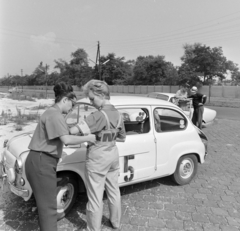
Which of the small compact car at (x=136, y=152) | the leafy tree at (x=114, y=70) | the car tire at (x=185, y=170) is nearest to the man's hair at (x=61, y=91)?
the small compact car at (x=136, y=152)

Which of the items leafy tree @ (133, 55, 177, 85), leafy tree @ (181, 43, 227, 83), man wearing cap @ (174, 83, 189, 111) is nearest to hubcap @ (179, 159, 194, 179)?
man wearing cap @ (174, 83, 189, 111)

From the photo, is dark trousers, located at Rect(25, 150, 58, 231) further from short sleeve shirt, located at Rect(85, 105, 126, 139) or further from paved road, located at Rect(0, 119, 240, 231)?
paved road, located at Rect(0, 119, 240, 231)

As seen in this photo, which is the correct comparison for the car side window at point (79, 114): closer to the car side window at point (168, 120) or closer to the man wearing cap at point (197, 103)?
the car side window at point (168, 120)

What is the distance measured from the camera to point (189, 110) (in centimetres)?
805

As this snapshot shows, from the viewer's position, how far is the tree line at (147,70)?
80.7 ft

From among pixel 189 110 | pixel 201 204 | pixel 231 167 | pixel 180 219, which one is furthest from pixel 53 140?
pixel 189 110

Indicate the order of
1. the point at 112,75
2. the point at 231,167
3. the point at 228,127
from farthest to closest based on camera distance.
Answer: the point at 112,75
the point at 228,127
the point at 231,167

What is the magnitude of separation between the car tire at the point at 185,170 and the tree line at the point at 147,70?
6667 mm

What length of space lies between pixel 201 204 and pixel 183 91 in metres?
5.26

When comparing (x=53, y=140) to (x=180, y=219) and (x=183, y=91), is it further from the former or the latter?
(x=183, y=91)

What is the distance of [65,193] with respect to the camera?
3.00 meters

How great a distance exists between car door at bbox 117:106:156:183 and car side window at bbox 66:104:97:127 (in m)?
0.49

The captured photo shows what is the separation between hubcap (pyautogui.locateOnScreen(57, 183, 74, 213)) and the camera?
292cm

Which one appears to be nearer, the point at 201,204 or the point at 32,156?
the point at 32,156
